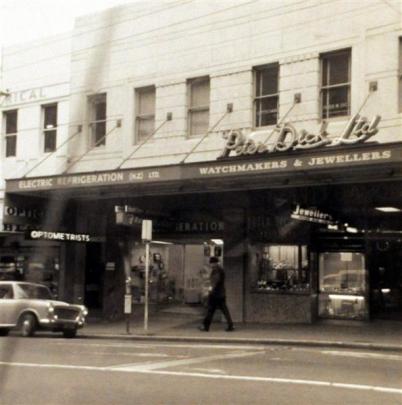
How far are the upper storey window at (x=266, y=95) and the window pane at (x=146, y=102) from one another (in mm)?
2941

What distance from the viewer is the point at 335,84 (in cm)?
1502

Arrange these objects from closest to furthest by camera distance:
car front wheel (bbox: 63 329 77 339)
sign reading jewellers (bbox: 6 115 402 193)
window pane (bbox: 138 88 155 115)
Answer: sign reading jewellers (bbox: 6 115 402 193)
car front wheel (bbox: 63 329 77 339)
window pane (bbox: 138 88 155 115)

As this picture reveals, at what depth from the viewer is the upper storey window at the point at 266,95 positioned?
625 inches

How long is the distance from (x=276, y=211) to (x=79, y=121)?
14714 millimetres

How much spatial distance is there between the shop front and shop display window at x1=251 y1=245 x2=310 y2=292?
0.02 metres

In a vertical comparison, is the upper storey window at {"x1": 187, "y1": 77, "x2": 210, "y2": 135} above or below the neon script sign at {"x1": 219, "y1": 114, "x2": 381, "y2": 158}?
above

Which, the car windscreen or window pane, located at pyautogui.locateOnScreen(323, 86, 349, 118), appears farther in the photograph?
window pane, located at pyautogui.locateOnScreen(323, 86, 349, 118)

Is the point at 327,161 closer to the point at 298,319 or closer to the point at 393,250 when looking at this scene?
the point at 393,250

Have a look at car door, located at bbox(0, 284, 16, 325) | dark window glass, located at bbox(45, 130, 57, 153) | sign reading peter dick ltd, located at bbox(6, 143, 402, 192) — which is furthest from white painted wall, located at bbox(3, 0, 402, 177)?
car door, located at bbox(0, 284, 16, 325)

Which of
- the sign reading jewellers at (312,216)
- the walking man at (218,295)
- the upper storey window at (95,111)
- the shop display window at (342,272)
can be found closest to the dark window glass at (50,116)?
the walking man at (218,295)

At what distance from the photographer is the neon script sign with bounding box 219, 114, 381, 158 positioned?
13.4 metres

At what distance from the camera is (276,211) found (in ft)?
54.3

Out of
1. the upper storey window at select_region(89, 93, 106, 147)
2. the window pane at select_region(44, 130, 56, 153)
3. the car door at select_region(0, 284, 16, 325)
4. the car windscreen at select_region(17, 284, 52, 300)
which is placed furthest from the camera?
the window pane at select_region(44, 130, 56, 153)

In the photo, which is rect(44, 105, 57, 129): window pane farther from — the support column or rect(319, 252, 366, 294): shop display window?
rect(319, 252, 366, 294): shop display window
